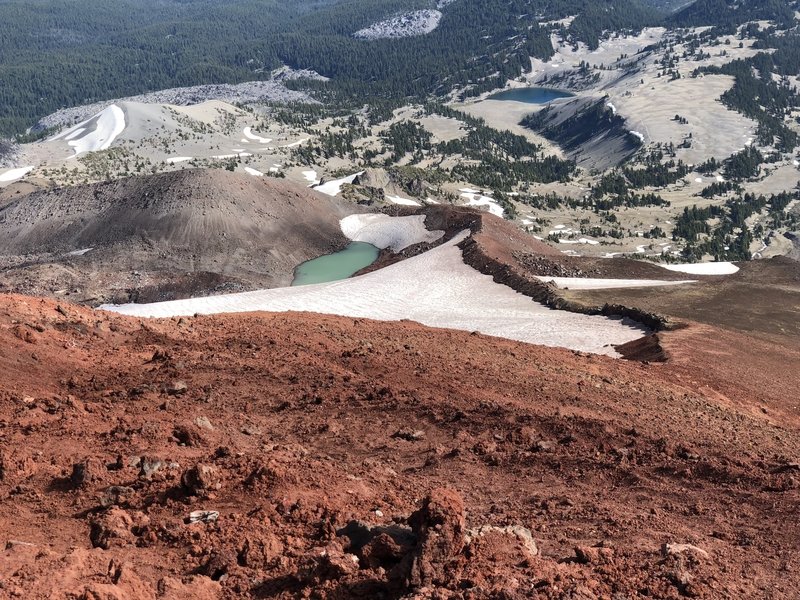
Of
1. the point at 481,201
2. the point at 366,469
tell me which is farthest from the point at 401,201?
the point at 366,469

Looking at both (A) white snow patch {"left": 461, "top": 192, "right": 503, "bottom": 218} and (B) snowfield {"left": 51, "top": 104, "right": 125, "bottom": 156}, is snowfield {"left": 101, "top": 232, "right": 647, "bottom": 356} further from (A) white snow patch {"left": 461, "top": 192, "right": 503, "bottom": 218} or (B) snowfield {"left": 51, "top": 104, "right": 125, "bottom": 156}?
(B) snowfield {"left": 51, "top": 104, "right": 125, "bottom": 156}

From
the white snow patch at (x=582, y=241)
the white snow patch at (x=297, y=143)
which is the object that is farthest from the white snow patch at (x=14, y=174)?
the white snow patch at (x=582, y=241)

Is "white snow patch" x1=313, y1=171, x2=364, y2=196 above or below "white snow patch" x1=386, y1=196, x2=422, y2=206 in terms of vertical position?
above

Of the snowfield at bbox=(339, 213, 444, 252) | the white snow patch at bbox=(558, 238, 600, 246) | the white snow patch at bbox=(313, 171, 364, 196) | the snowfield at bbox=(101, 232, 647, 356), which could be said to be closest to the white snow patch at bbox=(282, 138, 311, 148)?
the white snow patch at bbox=(313, 171, 364, 196)

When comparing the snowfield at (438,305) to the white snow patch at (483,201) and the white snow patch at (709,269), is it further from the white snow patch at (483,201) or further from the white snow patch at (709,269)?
the white snow patch at (483,201)

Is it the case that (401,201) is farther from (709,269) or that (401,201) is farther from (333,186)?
(709,269)

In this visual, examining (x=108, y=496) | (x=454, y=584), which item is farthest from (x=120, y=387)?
(x=454, y=584)
